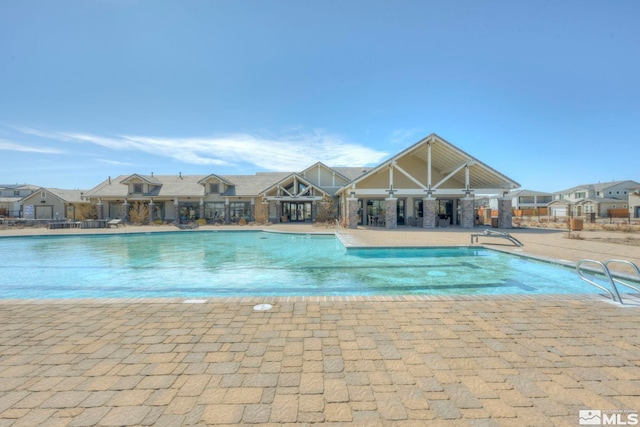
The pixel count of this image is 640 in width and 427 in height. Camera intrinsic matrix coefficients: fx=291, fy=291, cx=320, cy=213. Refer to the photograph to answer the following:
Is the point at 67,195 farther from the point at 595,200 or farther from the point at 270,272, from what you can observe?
the point at 595,200

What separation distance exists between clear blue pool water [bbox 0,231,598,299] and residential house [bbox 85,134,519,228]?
33.6ft

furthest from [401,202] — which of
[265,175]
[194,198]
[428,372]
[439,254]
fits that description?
[428,372]

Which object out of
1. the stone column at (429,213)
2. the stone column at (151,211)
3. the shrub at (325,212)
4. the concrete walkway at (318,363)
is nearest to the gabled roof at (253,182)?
the shrub at (325,212)

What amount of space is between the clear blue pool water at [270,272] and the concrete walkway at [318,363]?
2.78m

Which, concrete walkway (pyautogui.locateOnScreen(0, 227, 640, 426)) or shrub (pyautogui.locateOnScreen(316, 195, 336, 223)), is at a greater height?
shrub (pyautogui.locateOnScreen(316, 195, 336, 223))

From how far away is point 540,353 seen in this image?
3.12m

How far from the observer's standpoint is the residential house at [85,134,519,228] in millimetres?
21906

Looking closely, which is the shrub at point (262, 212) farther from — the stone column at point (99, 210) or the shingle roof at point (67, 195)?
the shingle roof at point (67, 195)

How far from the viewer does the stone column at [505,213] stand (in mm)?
21969

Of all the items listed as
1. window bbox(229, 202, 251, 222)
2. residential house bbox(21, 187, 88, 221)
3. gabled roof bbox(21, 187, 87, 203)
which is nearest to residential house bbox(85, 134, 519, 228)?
window bbox(229, 202, 251, 222)

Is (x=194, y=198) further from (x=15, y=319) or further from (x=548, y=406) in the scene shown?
(x=548, y=406)

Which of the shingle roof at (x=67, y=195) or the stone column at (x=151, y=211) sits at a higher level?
the shingle roof at (x=67, y=195)

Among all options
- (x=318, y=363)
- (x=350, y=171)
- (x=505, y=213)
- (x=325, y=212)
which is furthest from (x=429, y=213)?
(x=318, y=363)

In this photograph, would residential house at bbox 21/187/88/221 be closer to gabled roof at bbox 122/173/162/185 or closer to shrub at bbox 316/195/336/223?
gabled roof at bbox 122/173/162/185
